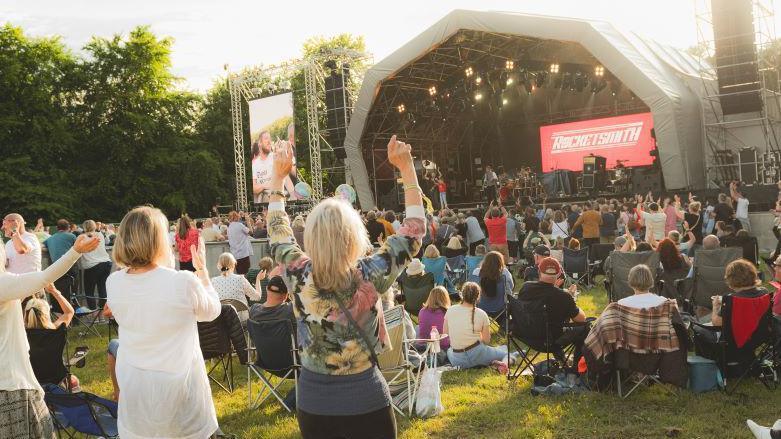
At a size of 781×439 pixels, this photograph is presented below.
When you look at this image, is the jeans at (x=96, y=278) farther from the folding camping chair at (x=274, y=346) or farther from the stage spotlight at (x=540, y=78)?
the stage spotlight at (x=540, y=78)

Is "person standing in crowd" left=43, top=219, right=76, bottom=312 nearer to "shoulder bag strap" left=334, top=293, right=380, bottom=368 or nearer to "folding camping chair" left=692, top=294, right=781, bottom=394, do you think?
"folding camping chair" left=692, top=294, right=781, bottom=394

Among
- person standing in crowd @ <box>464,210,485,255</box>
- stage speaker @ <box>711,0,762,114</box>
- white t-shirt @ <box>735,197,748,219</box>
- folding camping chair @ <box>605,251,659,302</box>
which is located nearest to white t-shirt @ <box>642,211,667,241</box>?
folding camping chair @ <box>605,251,659,302</box>

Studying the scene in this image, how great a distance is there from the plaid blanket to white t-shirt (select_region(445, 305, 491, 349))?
4.41ft

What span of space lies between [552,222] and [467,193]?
1268cm

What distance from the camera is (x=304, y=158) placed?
130 feet

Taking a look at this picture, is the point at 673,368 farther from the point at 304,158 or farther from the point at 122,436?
the point at 304,158

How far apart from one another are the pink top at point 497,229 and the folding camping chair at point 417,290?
11.2 feet

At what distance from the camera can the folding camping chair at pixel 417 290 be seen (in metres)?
8.17

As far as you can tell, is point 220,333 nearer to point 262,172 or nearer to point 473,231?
point 473,231

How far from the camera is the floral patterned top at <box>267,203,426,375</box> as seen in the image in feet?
7.17

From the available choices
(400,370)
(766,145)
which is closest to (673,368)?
(400,370)

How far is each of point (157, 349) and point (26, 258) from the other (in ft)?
17.8

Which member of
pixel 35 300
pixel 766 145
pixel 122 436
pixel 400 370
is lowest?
pixel 400 370

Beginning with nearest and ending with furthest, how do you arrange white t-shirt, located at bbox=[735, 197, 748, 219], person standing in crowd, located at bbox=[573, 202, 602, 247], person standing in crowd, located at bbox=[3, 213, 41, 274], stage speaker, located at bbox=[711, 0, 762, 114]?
Answer: person standing in crowd, located at bbox=[3, 213, 41, 274] < person standing in crowd, located at bbox=[573, 202, 602, 247] < white t-shirt, located at bbox=[735, 197, 748, 219] < stage speaker, located at bbox=[711, 0, 762, 114]
